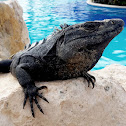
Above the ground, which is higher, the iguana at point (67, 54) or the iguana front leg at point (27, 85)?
the iguana at point (67, 54)

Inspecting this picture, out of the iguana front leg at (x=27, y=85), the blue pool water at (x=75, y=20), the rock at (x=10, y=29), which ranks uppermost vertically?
the iguana front leg at (x=27, y=85)

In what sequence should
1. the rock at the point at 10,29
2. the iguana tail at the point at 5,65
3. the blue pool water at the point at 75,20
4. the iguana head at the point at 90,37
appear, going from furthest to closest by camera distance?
the blue pool water at the point at 75,20, the rock at the point at 10,29, the iguana tail at the point at 5,65, the iguana head at the point at 90,37

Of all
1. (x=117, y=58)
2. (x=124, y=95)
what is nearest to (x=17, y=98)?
(x=124, y=95)

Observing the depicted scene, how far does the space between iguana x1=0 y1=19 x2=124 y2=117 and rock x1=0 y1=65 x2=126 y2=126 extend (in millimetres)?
106

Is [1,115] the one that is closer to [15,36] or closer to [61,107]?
[61,107]

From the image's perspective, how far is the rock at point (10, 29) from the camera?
5266 mm

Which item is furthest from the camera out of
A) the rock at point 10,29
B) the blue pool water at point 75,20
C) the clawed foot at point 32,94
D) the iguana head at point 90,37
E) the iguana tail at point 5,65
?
the blue pool water at point 75,20

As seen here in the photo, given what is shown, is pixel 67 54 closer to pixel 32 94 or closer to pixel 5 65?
pixel 32 94

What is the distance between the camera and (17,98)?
2.39 meters

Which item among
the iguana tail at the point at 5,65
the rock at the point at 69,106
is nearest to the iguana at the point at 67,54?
the rock at the point at 69,106

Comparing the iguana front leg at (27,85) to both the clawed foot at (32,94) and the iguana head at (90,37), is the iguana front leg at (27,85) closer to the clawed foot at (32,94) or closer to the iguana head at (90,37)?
the clawed foot at (32,94)

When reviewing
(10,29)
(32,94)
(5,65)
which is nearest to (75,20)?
(10,29)

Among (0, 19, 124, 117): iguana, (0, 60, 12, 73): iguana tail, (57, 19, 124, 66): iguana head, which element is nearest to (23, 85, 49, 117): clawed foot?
(0, 19, 124, 117): iguana

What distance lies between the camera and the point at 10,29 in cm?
556
